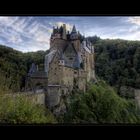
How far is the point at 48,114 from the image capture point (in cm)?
257

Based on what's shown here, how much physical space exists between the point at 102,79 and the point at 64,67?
411 millimetres

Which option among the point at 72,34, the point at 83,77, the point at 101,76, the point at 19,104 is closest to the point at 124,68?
the point at 101,76

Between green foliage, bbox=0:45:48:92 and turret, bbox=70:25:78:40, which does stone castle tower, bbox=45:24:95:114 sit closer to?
turret, bbox=70:25:78:40

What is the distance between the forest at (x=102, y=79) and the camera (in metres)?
2.59

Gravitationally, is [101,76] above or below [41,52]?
below

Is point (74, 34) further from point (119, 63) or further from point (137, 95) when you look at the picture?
point (137, 95)

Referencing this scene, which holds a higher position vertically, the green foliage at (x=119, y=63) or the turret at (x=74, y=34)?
the turret at (x=74, y=34)

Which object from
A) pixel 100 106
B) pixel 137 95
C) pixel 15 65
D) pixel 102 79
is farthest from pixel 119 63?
pixel 15 65

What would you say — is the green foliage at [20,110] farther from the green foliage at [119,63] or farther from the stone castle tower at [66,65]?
the green foliage at [119,63]

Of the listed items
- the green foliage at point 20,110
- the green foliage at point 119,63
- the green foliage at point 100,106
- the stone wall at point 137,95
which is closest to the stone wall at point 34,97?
the green foliage at point 20,110

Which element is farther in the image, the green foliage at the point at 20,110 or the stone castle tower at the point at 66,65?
the stone castle tower at the point at 66,65

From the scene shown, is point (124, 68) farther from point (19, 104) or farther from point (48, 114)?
point (19, 104)

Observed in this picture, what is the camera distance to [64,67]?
267cm
